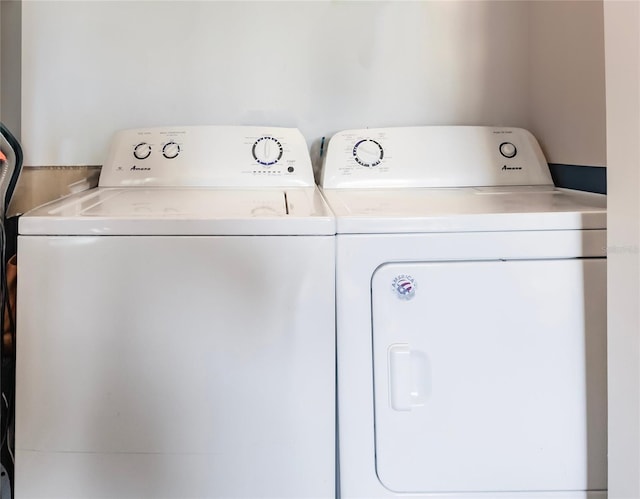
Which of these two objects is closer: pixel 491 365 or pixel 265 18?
pixel 491 365

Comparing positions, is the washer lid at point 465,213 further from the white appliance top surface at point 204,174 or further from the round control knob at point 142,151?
the round control knob at point 142,151

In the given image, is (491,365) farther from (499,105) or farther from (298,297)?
(499,105)

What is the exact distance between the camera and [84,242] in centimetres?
83

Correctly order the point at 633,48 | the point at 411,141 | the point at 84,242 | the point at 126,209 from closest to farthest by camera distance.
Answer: the point at 633,48, the point at 84,242, the point at 126,209, the point at 411,141

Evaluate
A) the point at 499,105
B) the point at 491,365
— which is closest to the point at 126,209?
the point at 491,365

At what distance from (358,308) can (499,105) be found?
36.1 inches

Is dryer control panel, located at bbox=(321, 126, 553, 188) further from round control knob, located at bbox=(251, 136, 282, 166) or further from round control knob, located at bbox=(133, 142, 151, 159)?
round control knob, located at bbox=(133, 142, 151, 159)

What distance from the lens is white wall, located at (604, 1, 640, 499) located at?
719 mm

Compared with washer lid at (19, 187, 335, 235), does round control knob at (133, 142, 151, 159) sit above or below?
above

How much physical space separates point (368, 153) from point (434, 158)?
0.52ft

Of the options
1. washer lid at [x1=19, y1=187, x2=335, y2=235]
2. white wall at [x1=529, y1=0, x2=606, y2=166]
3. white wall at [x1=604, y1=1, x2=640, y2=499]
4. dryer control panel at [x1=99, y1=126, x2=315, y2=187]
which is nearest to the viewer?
white wall at [x1=604, y1=1, x2=640, y2=499]

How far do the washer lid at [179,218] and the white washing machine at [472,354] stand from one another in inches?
2.9

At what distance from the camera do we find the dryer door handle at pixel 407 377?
0.84m

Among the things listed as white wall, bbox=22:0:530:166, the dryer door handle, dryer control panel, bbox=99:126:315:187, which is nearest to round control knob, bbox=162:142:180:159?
dryer control panel, bbox=99:126:315:187
